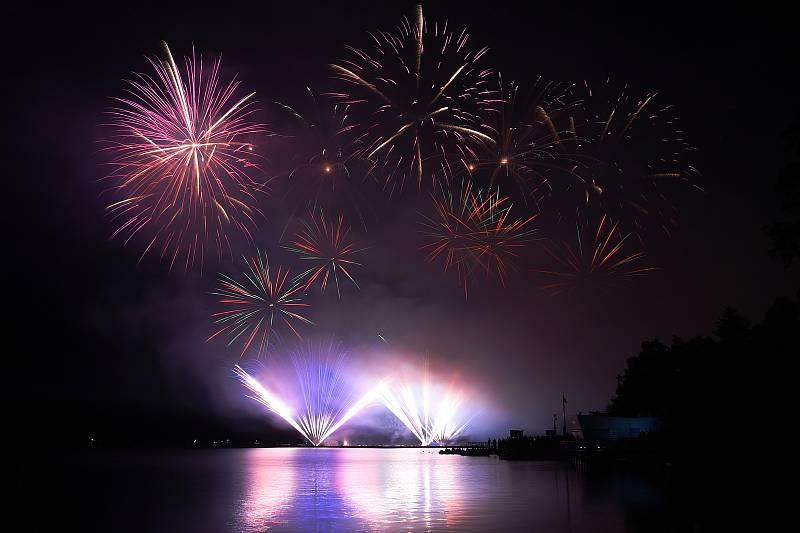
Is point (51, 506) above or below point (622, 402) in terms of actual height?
below

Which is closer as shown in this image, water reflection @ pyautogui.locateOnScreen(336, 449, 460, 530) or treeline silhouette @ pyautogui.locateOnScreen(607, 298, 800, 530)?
treeline silhouette @ pyautogui.locateOnScreen(607, 298, 800, 530)

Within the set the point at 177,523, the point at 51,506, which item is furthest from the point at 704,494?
the point at 51,506

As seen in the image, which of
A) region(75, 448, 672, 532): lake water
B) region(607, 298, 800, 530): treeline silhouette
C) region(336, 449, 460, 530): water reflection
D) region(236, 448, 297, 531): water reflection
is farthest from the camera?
region(236, 448, 297, 531): water reflection

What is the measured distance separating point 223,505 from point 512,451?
76175 millimetres

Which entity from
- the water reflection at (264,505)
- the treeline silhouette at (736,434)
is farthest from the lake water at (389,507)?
the treeline silhouette at (736,434)

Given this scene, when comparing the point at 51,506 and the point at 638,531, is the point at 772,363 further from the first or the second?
the point at 51,506

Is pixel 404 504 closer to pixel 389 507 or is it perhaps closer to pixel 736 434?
pixel 389 507

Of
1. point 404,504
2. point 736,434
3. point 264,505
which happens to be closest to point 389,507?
point 404,504

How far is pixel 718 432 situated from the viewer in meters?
26.5

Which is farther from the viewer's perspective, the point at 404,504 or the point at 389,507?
the point at 404,504

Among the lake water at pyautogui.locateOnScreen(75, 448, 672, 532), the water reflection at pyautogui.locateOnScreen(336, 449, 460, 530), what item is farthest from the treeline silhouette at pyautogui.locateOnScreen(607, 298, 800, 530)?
the water reflection at pyautogui.locateOnScreen(336, 449, 460, 530)

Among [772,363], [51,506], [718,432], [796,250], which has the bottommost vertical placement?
[51,506]

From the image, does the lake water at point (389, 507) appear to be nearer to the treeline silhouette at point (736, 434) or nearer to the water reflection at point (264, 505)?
the water reflection at point (264, 505)

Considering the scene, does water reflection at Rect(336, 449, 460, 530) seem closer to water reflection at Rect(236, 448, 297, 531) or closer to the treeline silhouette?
water reflection at Rect(236, 448, 297, 531)
